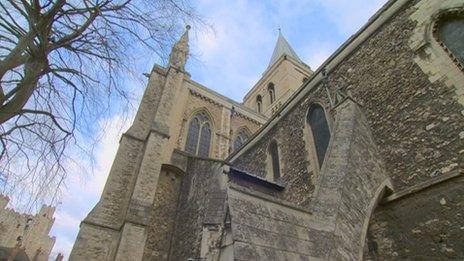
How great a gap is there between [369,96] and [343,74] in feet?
4.83

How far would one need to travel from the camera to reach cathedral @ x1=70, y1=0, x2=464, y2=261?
377 cm

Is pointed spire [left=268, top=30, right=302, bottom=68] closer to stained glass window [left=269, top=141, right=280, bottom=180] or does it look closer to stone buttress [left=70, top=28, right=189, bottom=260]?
stone buttress [left=70, top=28, right=189, bottom=260]

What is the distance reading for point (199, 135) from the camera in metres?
18.1

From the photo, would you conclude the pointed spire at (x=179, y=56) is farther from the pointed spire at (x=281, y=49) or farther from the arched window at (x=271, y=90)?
the pointed spire at (x=281, y=49)

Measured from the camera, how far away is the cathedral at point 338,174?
3771 mm

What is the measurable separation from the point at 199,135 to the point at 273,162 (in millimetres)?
8453

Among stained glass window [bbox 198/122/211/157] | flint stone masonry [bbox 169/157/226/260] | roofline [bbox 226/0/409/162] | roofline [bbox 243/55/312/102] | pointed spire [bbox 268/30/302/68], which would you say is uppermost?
pointed spire [bbox 268/30/302/68]

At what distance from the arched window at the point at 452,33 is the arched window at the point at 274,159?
19.7 feet

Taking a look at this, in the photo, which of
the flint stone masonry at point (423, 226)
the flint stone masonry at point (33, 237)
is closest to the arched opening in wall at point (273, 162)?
the flint stone masonry at point (423, 226)

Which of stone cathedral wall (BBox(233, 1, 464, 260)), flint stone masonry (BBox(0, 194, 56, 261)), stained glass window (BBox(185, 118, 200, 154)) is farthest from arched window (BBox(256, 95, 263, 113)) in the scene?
flint stone masonry (BBox(0, 194, 56, 261))

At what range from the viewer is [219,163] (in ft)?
29.9

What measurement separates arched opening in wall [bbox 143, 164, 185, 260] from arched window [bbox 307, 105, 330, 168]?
22.7 feet

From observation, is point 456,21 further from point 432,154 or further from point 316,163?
point 316,163

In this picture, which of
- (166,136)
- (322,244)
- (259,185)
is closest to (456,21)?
(322,244)
